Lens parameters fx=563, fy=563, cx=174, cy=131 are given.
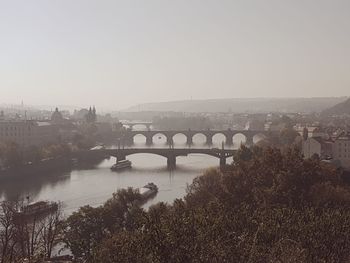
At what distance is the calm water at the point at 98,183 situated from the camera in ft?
61.2

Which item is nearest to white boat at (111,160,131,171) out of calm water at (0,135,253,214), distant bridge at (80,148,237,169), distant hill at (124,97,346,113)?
calm water at (0,135,253,214)

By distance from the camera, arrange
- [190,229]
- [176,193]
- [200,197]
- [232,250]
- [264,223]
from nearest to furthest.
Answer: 1. [232,250]
2. [190,229]
3. [264,223]
4. [200,197]
5. [176,193]

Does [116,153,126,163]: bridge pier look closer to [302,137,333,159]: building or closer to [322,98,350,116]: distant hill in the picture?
[302,137,333,159]: building

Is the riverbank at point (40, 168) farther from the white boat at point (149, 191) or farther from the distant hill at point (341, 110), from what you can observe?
the distant hill at point (341, 110)

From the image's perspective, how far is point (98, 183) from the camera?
22.0 metres

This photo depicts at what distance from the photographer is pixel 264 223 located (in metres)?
8.27

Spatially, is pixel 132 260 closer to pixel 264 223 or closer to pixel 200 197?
pixel 264 223

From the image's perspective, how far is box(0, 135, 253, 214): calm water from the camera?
18641 mm

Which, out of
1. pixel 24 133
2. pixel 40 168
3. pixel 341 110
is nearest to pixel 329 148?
pixel 40 168

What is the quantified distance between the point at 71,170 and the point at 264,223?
1934 cm

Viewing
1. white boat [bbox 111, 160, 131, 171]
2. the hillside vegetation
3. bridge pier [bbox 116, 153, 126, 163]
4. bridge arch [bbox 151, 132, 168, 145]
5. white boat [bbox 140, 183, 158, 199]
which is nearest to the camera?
the hillside vegetation

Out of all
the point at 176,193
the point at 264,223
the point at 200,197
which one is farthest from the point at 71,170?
the point at 264,223

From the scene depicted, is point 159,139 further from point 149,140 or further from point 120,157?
point 120,157

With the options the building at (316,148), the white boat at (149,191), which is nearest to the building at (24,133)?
the white boat at (149,191)
